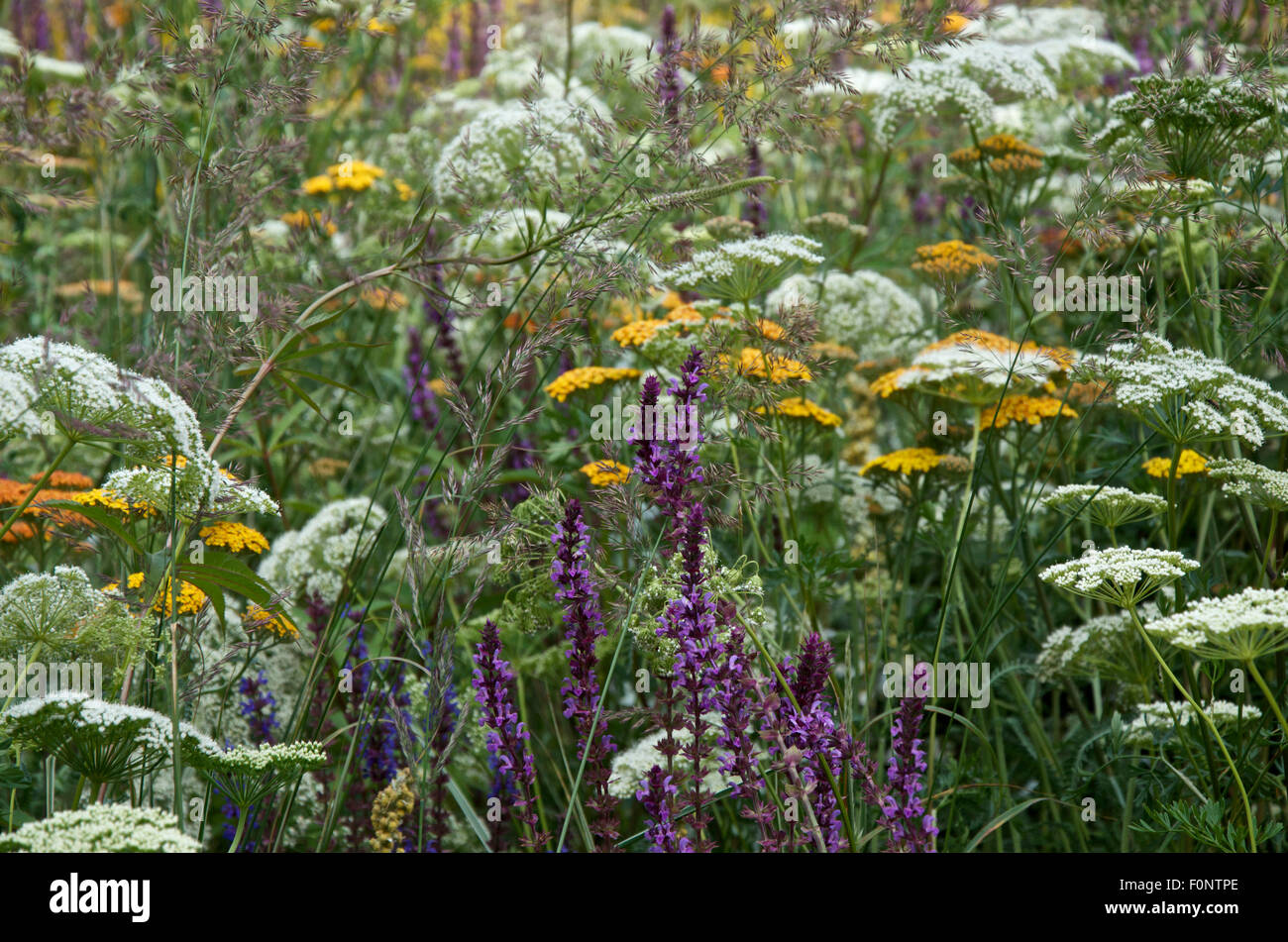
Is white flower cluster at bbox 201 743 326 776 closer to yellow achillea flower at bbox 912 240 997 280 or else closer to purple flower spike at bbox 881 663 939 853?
purple flower spike at bbox 881 663 939 853

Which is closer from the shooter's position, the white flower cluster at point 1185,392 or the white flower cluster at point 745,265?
the white flower cluster at point 1185,392

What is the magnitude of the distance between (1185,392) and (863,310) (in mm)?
1823

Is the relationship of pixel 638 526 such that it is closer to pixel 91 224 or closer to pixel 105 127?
pixel 105 127

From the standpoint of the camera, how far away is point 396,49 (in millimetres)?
6207

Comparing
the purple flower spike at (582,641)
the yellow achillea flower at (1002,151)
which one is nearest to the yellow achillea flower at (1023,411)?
the yellow achillea flower at (1002,151)

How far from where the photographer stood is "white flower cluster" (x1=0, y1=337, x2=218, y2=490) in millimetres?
1941

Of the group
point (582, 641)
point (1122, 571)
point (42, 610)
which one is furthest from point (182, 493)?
point (1122, 571)

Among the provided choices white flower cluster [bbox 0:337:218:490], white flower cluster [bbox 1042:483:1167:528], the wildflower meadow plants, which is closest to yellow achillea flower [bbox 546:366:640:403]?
the wildflower meadow plants

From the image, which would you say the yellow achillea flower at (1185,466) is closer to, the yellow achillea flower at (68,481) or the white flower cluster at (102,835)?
the white flower cluster at (102,835)

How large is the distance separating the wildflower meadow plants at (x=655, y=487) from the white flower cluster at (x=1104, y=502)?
0.6 inches

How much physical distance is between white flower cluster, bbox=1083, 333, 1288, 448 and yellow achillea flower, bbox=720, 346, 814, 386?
0.71 metres

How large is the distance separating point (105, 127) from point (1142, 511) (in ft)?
10.1

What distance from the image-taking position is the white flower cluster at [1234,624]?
74.5 inches
